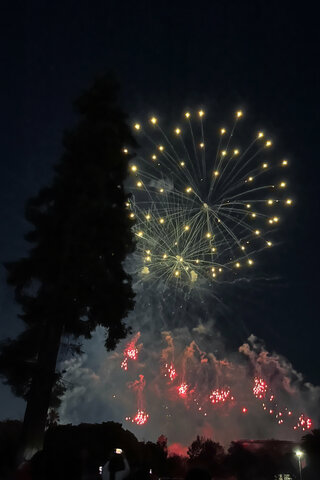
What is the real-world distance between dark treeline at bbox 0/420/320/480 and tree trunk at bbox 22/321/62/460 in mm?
674

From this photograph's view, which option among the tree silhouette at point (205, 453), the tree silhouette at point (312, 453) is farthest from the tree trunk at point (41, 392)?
the tree silhouette at point (205, 453)

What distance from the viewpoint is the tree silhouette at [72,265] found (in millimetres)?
15164

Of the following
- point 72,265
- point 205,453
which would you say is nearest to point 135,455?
point 72,265

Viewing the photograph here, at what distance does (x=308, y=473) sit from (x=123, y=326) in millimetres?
53708

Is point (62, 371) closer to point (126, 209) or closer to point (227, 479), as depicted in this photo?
point (126, 209)

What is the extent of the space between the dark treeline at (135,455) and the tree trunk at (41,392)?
674 millimetres

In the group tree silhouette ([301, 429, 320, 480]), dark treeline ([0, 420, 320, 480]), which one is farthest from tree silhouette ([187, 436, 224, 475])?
tree silhouette ([301, 429, 320, 480])

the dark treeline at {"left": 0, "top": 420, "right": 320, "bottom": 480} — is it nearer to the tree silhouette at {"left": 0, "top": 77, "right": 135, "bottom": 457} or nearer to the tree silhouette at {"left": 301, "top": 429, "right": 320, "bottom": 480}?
the tree silhouette at {"left": 301, "top": 429, "right": 320, "bottom": 480}

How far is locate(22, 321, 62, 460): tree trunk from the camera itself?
13.8 meters

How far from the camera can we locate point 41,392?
47.9ft

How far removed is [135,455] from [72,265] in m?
34.1

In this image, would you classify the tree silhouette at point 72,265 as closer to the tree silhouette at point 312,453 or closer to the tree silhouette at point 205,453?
the tree silhouette at point 312,453

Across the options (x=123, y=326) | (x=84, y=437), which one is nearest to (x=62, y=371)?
(x=123, y=326)

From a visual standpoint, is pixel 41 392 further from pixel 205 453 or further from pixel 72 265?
pixel 205 453
